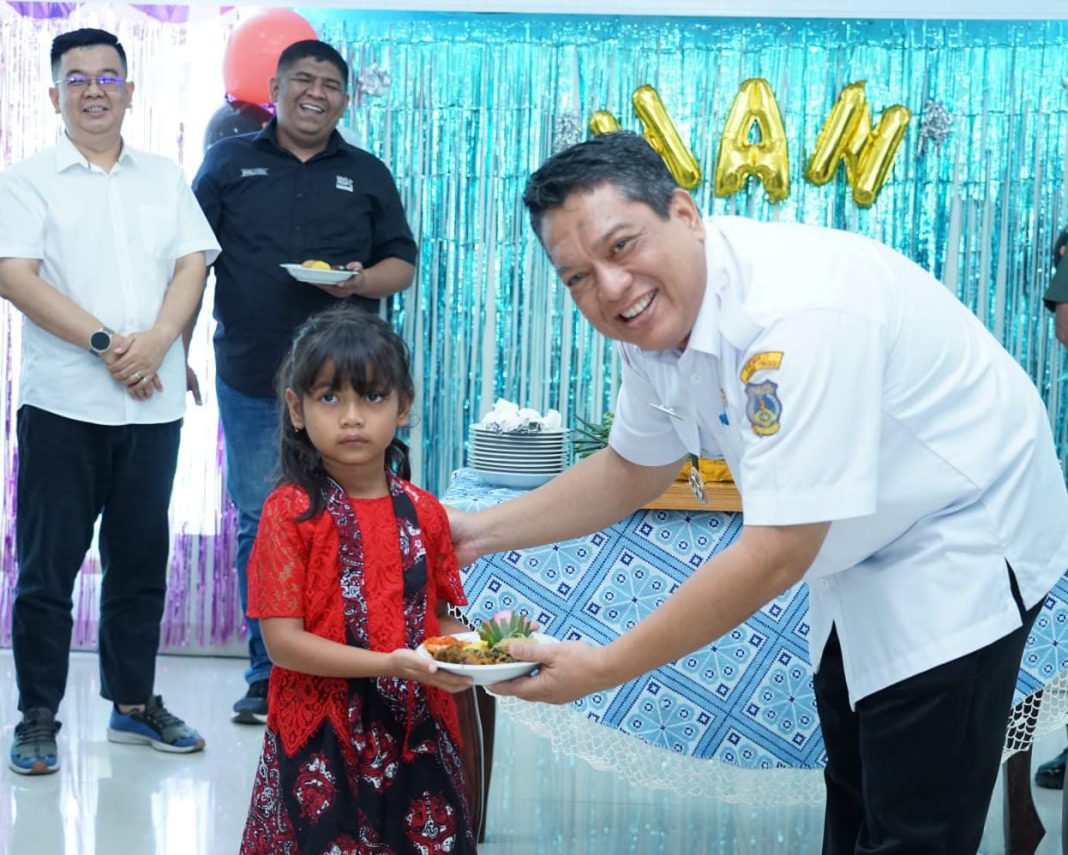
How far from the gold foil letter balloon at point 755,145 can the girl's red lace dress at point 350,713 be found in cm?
262

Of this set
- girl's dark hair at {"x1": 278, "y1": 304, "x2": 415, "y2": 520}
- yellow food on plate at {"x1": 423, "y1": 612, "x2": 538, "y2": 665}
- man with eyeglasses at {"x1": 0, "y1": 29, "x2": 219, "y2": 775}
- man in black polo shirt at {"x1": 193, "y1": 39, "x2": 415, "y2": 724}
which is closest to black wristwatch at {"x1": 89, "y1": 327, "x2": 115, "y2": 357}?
man with eyeglasses at {"x1": 0, "y1": 29, "x2": 219, "y2": 775}

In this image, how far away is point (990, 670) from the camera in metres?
1.65

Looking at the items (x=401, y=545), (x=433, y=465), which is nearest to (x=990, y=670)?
(x=401, y=545)

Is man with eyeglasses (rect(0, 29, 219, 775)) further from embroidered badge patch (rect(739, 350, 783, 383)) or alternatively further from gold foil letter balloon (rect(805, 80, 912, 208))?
embroidered badge patch (rect(739, 350, 783, 383))

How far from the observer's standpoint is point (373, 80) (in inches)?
178

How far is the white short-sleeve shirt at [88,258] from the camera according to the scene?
350 centimetres

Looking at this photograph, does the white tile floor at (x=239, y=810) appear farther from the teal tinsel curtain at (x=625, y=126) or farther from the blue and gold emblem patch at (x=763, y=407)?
the blue and gold emblem patch at (x=763, y=407)

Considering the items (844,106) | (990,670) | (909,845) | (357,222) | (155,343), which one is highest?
(844,106)

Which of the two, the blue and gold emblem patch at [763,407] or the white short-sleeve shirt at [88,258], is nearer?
the blue and gold emblem patch at [763,407]

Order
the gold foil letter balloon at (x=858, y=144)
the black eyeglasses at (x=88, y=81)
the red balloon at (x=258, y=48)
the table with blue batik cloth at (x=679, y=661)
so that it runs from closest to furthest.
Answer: the table with blue batik cloth at (x=679, y=661) < the black eyeglasses at (x=88, y=81) < the red balloon at (x=258, y=48) < the gold foil letter balloon at (x=858, y=144)

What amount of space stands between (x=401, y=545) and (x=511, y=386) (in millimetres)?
2551

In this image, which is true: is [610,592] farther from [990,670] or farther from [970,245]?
[970,245]

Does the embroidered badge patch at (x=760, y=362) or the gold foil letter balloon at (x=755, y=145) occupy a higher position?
the gold foil letter balloon at (x=755, y=145)

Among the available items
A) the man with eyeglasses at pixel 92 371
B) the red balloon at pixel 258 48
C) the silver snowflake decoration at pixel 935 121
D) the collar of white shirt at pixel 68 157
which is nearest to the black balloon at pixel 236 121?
the red balloon at pixel 258 48
